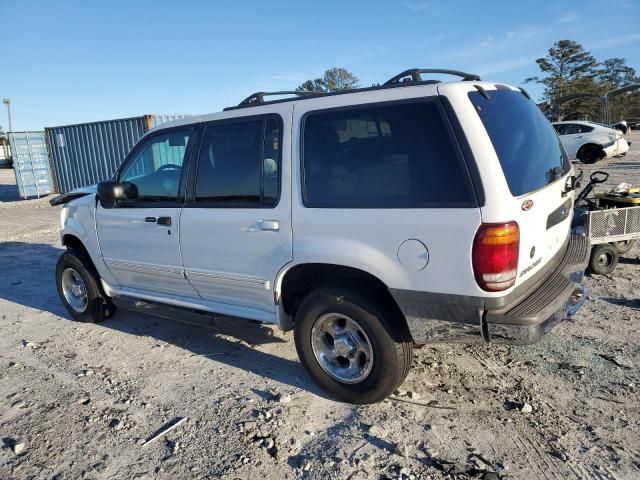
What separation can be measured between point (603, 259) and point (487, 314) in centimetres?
355

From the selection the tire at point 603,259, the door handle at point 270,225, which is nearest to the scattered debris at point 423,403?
the door handle at point 270,225

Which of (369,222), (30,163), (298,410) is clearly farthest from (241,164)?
(30,163)

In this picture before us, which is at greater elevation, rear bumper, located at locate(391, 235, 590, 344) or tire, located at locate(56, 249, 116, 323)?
rear bumper, located at locate(391, 235, 590, 344)

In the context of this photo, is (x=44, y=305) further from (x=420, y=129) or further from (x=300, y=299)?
(x=420, y=129)

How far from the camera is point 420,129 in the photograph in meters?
2.77

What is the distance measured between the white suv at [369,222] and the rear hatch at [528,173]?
2cm

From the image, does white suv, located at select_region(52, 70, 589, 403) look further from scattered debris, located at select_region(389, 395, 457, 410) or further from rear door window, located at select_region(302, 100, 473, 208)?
scattered debris, located at select_region(389, 395, 457, 410)

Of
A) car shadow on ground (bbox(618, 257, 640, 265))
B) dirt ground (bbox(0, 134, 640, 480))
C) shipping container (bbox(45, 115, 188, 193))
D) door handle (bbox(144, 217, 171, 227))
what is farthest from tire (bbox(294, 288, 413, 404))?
shipping container (bbox(45, 115, 188, 193))

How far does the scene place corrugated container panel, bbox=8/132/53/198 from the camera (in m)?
18.7

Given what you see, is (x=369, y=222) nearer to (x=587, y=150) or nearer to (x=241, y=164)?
(x=241, y=164)

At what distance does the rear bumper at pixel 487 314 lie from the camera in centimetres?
265

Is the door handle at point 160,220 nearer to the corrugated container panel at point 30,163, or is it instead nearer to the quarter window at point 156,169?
the quarter window at point 156,169

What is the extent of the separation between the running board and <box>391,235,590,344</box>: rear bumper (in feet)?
4.93

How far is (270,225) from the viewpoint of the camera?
10.8ft
